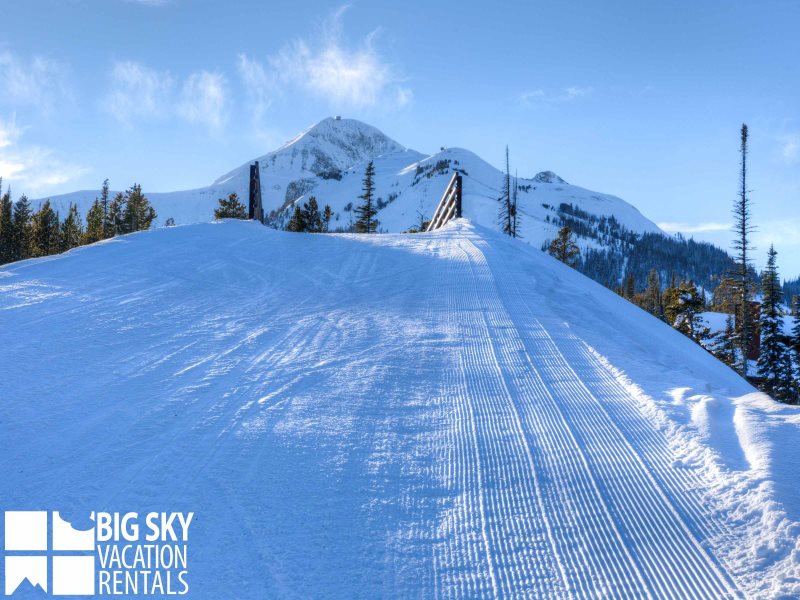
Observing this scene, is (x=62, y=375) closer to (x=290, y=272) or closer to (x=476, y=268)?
(x=290, y=272)

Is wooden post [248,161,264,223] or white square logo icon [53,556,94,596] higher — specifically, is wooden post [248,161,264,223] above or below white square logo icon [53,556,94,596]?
above

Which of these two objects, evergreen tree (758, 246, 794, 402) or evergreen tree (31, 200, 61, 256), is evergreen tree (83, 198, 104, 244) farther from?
evergreen tree (758, 246, 794, 402)

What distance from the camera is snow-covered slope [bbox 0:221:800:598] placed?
116 inches

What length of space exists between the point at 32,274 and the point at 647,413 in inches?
354

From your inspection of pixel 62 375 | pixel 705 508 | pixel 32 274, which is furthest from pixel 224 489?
pixel 32 274

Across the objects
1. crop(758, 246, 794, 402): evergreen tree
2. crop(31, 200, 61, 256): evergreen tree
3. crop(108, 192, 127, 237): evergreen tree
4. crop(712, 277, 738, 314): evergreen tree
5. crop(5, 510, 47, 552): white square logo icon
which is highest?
crop(108, 192, 127, 237): evergreen tree

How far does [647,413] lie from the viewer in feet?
15.8

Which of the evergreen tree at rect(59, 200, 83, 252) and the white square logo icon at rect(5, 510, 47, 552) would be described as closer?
the white square logo icon at rect(5, 510, 47, 552)

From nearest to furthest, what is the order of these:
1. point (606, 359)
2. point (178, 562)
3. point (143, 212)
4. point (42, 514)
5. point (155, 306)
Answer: point (178, 562), point (42, 514), point (606, 359), point (155, 306), point (143, 212)

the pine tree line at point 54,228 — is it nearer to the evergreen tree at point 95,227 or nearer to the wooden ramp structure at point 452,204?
the evergreen tree at point 95,227
